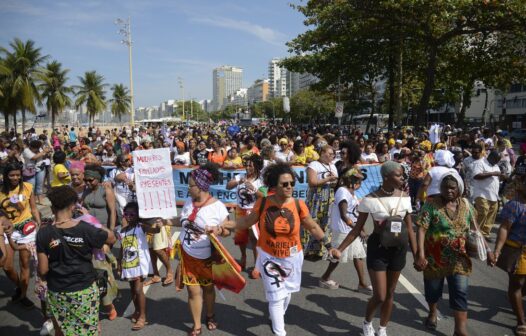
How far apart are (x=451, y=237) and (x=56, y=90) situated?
182ft

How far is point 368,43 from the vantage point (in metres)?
22.8

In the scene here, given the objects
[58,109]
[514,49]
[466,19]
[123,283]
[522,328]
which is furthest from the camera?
[58,109]

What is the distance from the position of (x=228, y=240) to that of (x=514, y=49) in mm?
21848

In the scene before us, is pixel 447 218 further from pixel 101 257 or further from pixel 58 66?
pixel 58 66

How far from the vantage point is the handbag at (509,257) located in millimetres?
4164

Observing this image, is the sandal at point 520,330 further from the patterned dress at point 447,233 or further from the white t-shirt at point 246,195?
the white t-shirt at point 246,195

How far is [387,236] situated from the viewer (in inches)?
147

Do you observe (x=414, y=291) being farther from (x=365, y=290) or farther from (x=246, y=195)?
(x=246, y=195)

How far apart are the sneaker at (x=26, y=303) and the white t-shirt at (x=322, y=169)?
13.4 feet

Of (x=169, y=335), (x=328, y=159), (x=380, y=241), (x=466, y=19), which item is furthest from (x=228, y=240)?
(x=466, y=19)

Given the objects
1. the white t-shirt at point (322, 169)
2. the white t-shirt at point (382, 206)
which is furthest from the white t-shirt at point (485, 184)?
the white t-shirt at point (382, 206)

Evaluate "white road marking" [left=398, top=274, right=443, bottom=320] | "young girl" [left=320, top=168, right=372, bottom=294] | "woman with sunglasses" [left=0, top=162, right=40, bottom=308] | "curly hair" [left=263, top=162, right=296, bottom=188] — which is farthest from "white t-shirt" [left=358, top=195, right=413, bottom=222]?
"woman with sunglasses" [left=0, top=162, right=40, bottom=308]

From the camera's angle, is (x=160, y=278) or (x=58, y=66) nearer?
(x=160, y=278)

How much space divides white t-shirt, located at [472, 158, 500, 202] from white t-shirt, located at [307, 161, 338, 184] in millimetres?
3024
